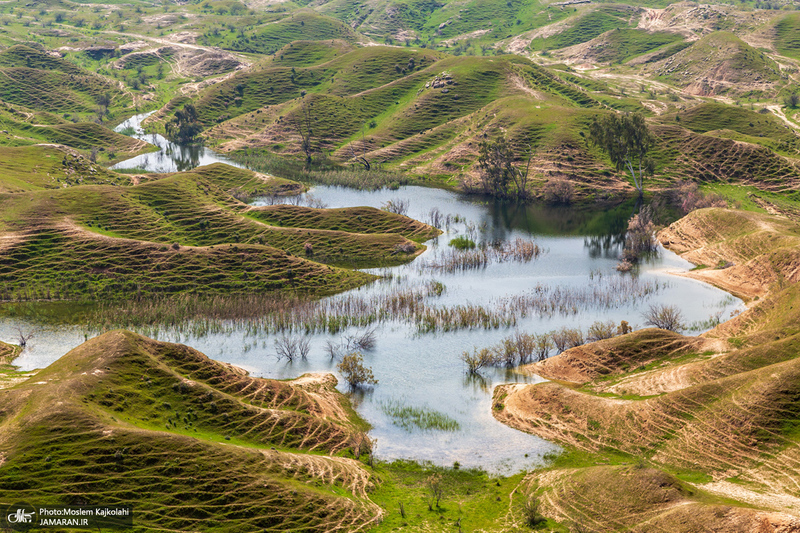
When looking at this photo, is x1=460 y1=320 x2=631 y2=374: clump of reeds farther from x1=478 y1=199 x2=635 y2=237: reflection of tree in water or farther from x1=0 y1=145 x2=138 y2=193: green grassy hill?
x1=0 y1=145 x2=138 y2=193: green grassy hill

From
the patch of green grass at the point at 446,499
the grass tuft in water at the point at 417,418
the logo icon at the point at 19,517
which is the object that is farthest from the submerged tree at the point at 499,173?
the logo icon at the point at 19,517

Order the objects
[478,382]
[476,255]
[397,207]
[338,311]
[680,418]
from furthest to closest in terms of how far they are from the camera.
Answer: [397,207], [476,255], [338,311], [478,382], [680,418]

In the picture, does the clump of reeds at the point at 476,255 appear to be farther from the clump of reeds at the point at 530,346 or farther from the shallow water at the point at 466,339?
the clump of reeds at the point at 530,346

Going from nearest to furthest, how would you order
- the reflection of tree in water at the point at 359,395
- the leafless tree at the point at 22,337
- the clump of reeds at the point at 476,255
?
the reflection of tree in water at the point at 359,395, the leafless tree at the point at 22,337, the clump of reeds at the point at 476,255

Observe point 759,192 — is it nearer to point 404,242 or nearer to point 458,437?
point 404,242

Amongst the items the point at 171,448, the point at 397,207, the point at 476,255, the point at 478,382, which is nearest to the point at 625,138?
the point at 397,207

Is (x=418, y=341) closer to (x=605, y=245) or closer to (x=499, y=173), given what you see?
(x=605, y=245)
